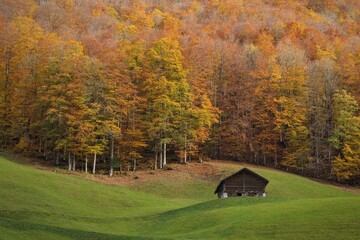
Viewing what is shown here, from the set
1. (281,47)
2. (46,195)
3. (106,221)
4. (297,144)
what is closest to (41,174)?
(46,195)

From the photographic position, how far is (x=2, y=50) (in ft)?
222

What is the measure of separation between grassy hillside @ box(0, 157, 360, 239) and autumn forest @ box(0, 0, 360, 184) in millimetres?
10057

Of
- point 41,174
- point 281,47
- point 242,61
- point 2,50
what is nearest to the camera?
point 41,174

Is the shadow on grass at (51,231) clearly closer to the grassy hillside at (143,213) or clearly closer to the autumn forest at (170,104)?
the grassy hillside at (143,213)

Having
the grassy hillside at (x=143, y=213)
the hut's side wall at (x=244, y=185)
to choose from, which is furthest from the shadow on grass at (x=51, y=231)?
the hut's side wall at (x=244, y=185)

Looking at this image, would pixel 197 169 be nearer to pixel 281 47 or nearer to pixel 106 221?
pixel 106 221

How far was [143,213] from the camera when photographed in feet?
129

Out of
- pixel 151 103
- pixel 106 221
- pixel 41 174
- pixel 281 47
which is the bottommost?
pixel 106 221

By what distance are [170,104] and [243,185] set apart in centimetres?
1691

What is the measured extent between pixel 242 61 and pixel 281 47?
19587mm

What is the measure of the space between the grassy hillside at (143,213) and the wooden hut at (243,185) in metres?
3.98

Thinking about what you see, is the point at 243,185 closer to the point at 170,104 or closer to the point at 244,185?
the point at 244,185

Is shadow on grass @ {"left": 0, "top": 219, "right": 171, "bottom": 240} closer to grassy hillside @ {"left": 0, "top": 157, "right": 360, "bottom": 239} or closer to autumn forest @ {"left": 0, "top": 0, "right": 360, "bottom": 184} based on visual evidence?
grassy hillside @ {"left": 0, "top": 157, "right": 360, "bottom": 239}

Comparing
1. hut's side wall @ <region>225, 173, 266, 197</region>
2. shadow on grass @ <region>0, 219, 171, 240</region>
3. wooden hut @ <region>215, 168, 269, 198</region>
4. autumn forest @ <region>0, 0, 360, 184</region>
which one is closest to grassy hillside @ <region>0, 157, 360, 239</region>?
shadow on grass @ <region>0, 219, 171, 240</region>
